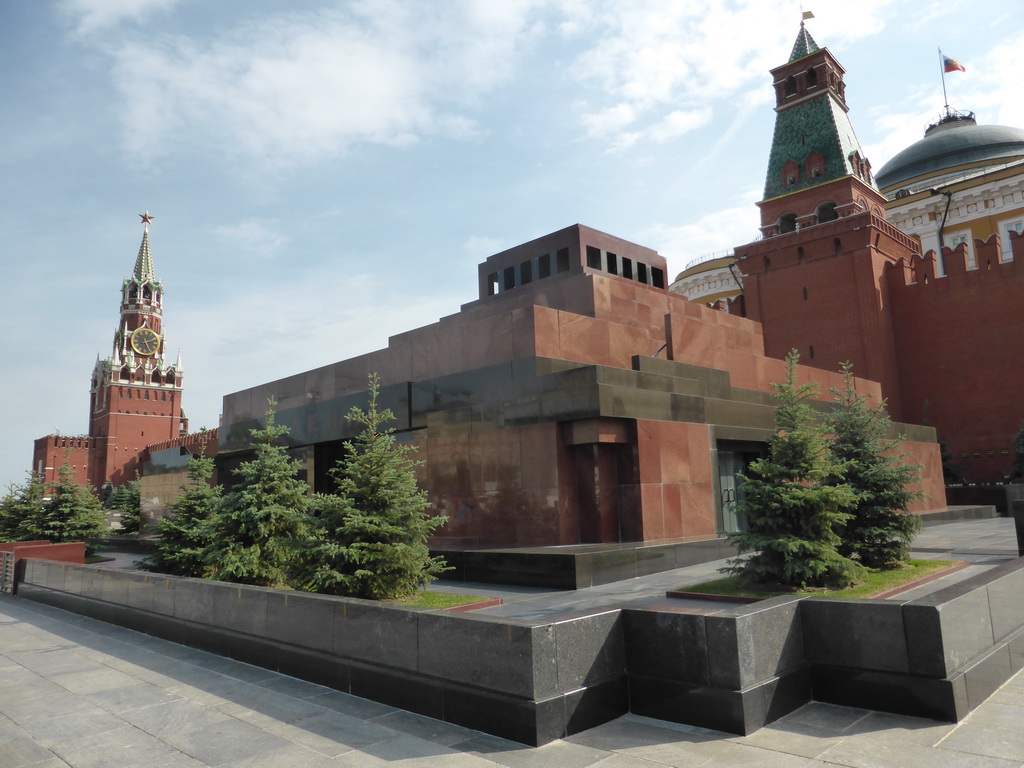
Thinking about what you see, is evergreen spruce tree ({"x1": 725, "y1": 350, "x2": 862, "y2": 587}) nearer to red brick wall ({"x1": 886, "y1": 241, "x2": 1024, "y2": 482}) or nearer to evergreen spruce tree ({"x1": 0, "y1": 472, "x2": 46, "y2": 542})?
evergreen spruce tree ({"x1": 0, "y1": 472, "x2": 46, "y2": 542})

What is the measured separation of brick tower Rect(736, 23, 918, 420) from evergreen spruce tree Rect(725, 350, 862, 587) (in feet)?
75.5

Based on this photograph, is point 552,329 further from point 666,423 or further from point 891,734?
point 891,734

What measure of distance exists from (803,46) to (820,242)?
1038 centimetres

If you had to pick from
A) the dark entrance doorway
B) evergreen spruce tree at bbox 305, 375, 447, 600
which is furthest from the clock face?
evergreen spruce tree at bbox 305, 375, 447, 600

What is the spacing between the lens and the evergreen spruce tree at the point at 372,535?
807 centimetres

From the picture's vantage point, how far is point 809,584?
318 inches

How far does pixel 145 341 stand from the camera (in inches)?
3556

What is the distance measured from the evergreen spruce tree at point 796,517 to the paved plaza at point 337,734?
7.20ft

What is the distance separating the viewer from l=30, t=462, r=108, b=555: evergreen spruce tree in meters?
19.5

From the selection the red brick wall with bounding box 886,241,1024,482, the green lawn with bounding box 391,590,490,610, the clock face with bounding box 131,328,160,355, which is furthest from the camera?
the clock face with bounding box 131,328,160,355

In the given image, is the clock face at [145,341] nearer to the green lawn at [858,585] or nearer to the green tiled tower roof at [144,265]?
the green tiled tower roof at [144,265]

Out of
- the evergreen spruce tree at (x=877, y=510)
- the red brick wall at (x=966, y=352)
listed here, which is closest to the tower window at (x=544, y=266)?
the evergreen spruce tree at (x=877, y=510)

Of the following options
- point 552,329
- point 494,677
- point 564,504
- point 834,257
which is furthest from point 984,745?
point 834,257

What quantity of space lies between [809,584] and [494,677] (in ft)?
15.3
